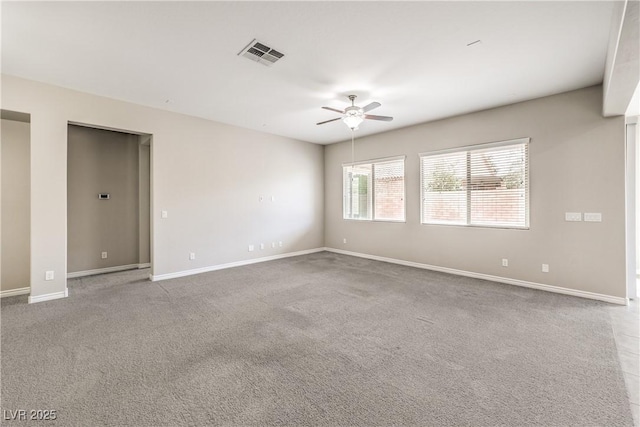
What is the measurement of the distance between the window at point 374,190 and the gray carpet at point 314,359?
103 inches

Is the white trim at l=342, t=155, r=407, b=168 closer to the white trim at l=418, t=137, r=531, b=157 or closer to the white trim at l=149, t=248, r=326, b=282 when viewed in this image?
the white trim at l=418, t=137, r=531, b=157

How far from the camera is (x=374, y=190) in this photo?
6781 mm

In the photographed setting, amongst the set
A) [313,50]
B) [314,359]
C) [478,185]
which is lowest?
[314,359]

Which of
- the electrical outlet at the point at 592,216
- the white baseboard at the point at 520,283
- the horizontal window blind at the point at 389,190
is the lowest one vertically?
the white baseboard at the point at 520,283

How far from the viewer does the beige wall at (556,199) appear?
3.81 meters

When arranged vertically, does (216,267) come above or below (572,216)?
below

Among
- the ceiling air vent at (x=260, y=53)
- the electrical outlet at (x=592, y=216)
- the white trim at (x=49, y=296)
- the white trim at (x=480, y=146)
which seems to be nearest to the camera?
the ceiling air vent at (x=260, y=53)

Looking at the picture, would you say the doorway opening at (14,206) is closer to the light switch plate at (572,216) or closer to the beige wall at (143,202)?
the beige wall at (143,202)

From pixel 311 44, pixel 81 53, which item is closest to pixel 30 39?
pixel 81 53

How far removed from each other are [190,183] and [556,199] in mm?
6279

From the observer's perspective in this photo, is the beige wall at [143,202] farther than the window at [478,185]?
Yes

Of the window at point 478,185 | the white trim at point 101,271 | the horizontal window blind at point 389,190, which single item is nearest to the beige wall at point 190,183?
the white trim at point 101,271

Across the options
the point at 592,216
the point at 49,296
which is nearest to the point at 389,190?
the point at 592,216

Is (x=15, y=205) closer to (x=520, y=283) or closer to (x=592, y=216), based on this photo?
(x=520, y=283)
